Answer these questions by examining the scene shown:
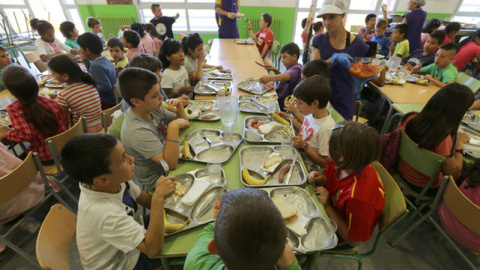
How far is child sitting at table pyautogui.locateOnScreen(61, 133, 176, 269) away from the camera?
1068 mm

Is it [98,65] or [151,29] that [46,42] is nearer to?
[151,29]

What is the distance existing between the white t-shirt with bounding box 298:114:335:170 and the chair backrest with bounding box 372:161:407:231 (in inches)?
18.7

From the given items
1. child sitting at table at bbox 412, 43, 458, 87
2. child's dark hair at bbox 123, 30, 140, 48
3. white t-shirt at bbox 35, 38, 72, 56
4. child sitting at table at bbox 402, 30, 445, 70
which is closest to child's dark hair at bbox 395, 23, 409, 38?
child sitting at table at bbox 402, 30, 445, 70

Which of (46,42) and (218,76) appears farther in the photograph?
(46,42)

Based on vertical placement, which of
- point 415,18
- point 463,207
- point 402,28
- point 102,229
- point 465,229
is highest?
point 415,18

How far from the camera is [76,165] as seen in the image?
106 centimetres

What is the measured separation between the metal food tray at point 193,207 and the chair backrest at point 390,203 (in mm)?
1027

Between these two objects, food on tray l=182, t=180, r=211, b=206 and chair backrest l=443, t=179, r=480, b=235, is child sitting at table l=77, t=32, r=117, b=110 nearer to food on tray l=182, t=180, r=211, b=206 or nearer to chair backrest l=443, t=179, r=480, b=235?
food on tray l=182, t=180, r=211, b=206

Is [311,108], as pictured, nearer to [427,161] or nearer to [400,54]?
[427,161]

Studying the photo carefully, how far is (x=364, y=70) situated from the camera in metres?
2.49

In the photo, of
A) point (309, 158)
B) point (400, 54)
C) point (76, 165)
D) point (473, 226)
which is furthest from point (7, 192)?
point (400, 54)

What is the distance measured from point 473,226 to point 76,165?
235 centimetres

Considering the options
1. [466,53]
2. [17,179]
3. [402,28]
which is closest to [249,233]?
[17,179]

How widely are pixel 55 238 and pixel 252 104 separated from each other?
201 cm
